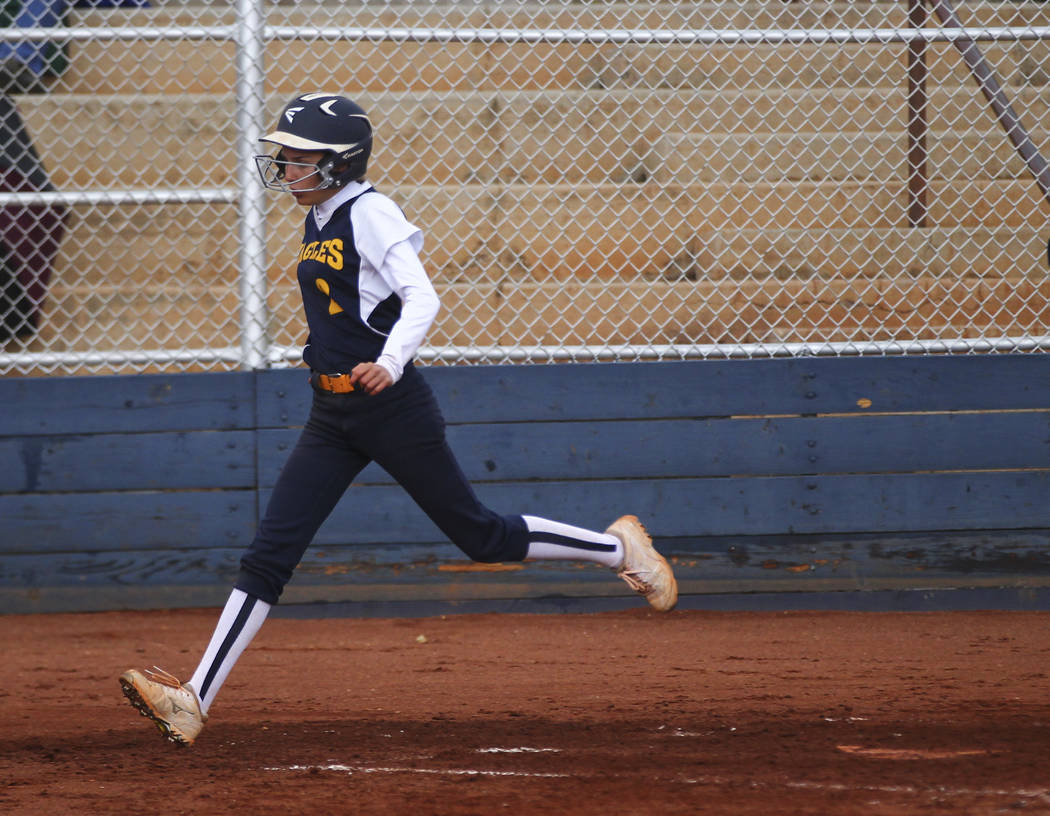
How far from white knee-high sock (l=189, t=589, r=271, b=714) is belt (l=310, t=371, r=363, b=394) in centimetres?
65

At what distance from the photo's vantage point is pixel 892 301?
19.9 ft

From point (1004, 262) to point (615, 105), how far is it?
2.38 metres

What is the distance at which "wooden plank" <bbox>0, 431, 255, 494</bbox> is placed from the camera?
5402 millimetres

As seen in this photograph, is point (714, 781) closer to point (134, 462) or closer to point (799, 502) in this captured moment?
point (799, 502)

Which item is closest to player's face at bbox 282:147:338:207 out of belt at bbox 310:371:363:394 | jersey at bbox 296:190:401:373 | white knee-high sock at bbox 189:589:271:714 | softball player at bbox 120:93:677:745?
softball player at bbox 120:93:677:745

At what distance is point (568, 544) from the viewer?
390cm

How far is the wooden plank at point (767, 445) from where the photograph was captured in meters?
5.40

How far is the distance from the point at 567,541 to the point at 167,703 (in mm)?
1311

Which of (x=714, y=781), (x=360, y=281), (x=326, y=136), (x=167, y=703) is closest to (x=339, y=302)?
(x=360, y=281)

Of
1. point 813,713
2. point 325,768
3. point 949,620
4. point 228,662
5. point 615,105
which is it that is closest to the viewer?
point 325,768

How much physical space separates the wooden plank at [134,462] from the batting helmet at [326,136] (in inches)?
83.4

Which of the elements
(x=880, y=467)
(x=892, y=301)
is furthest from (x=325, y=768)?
(x=892, y=301)

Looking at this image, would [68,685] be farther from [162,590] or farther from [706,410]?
[706,410]

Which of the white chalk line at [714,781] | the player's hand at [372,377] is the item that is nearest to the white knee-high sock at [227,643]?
the white chalk line at [714,781]
